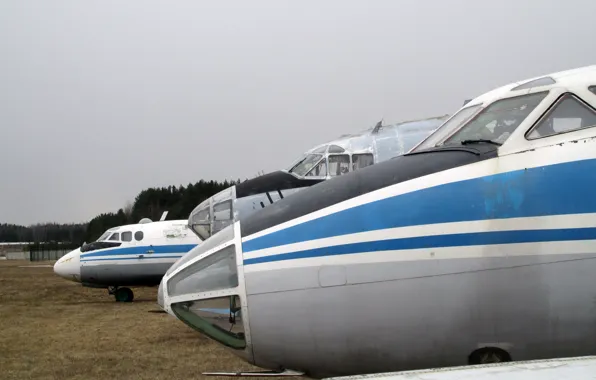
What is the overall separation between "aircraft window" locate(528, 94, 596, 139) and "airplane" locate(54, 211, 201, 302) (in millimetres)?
19403

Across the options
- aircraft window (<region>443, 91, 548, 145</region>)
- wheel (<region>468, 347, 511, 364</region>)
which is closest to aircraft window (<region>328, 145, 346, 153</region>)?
aircraft window (<region>443, 91, 548, 145</region>)

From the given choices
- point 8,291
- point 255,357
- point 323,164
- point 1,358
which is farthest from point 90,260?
point 255,357

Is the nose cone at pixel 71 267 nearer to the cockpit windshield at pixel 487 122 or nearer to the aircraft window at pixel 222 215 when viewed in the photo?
the aircraft window at pixel 222 215

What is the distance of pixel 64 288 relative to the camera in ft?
108

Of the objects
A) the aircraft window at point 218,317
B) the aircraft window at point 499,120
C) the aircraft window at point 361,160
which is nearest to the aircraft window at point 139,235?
the aircraft window at point 361,160

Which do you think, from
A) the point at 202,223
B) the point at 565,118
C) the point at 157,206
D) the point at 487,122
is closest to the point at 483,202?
the point at 565,118

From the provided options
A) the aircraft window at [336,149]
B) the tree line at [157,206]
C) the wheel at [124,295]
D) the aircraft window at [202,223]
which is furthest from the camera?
the tree line at [157,206]

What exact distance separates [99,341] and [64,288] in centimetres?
2093

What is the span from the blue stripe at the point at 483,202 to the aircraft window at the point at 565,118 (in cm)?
35

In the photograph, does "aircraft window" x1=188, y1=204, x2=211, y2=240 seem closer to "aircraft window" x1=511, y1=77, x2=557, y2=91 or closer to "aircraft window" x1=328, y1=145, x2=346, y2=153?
"aircraft window" x1=328, y1=145, x2=346, y2=153

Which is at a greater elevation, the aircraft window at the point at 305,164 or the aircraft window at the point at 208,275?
the aircraft window at the point at 305,164

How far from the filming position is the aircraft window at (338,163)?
13.6m

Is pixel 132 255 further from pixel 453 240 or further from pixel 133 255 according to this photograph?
pixel 453 240

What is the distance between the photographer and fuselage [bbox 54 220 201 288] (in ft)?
77.0
